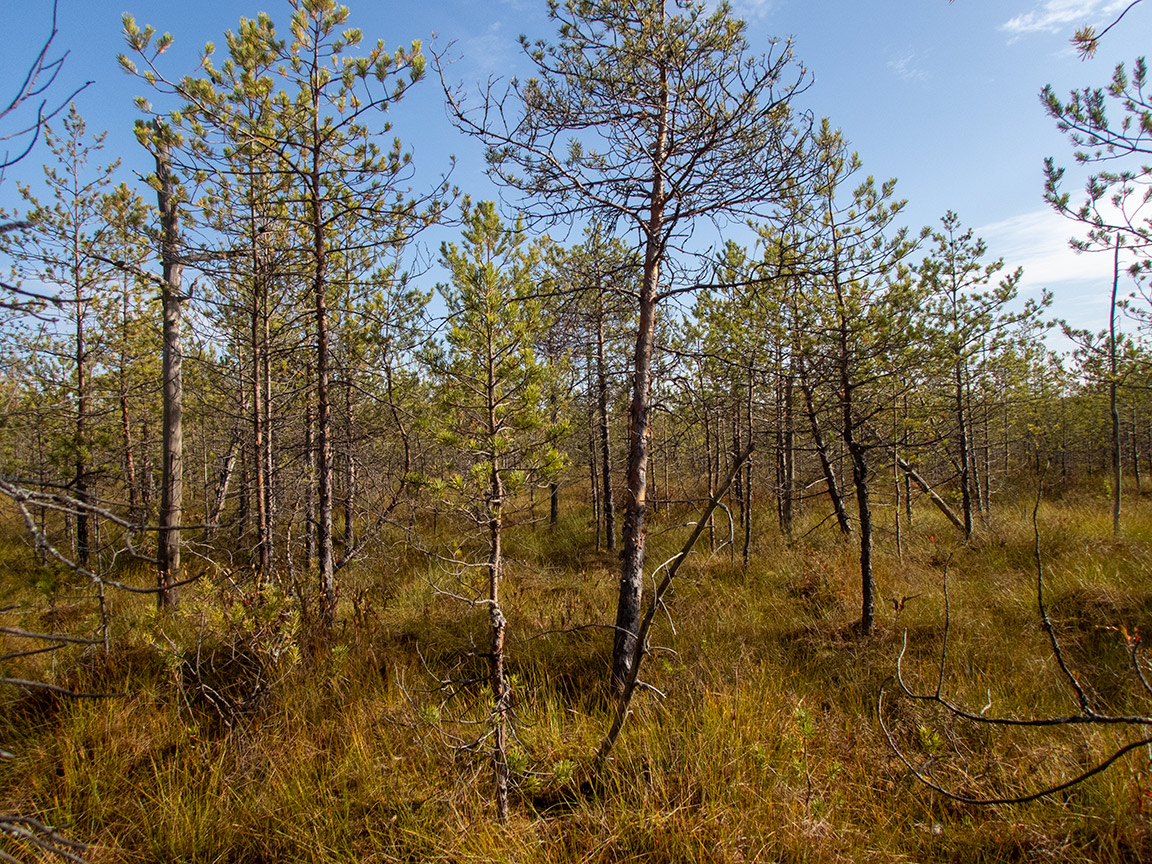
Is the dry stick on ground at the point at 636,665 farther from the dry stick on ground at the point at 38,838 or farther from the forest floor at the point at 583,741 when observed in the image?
the dry stick on ground at the point at 38,838

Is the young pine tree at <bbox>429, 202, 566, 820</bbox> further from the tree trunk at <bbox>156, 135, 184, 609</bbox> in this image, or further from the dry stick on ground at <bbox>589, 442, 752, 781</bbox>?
the tree trunk at <bbox>156, 135, 184, 609</bbox>

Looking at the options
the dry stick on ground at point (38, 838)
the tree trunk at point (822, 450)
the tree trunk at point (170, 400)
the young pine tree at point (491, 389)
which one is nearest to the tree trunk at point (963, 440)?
the tree trunk at point (822, 450)

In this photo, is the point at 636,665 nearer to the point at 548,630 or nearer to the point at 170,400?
the point at 548,630

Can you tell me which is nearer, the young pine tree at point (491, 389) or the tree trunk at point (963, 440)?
the young pine tree at point (491, 389)

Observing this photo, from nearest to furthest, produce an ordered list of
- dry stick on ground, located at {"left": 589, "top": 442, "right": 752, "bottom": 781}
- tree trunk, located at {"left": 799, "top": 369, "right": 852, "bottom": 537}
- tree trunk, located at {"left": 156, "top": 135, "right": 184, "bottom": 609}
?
dry stick on ground, located at {"left": 589, "top": 442, "right": 752, "bottom": 781} → tree trunk, located at {"left": 799, "top": 369, "right": 852, "bottom": 537} → tree trunk, located at {"left": 156, "top": 135, "right": 184, "bottom": 609}

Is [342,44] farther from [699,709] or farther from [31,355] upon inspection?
[31,355]

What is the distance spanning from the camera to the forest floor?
289 centimetres

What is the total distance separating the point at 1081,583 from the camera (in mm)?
6473

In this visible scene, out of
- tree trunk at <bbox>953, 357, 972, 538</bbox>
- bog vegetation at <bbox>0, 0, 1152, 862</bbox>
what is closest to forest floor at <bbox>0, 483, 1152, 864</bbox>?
bog vegetation at <bbox>0, 0, 1152, 862</bbox>

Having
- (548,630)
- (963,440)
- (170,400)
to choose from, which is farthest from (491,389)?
(963,440)

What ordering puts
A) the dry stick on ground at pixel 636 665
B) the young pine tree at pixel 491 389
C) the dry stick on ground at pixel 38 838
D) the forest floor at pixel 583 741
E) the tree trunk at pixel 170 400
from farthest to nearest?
the tree trunk at pixel 170 400, the young pine tree at pixel 491 389, the forest floor at pixel 583 741, the dry stick on ground at pixel 636 665, the dry stick on ground at pixel 38 838

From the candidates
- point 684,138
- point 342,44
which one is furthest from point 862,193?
point 342,44

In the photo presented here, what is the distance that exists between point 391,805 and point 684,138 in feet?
19.2

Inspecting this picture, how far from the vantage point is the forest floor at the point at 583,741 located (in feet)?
9.47
